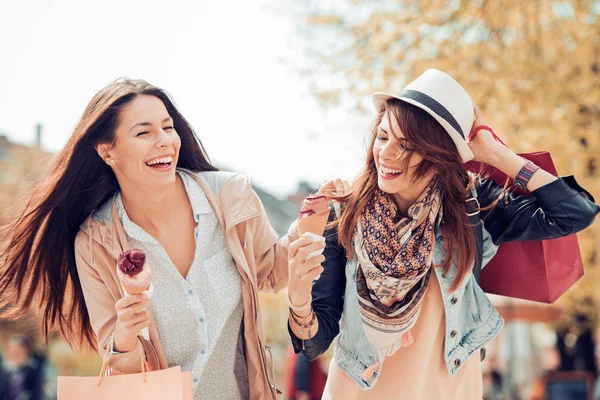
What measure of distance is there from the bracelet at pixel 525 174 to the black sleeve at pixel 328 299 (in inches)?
30.3

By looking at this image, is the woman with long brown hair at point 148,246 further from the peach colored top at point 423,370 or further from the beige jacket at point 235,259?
the peach colored top at point 423,370

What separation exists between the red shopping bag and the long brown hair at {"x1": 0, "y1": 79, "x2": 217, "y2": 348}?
58.4 inches

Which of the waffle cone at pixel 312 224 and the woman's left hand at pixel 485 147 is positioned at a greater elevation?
the woman's left hand at pixel 485 147

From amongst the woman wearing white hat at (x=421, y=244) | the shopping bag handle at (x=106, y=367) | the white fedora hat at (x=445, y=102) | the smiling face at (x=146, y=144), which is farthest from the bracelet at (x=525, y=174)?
the shopping bag handle at (x=106, y=367)

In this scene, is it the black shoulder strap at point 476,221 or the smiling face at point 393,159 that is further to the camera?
the black shoulder strap at point 476,221

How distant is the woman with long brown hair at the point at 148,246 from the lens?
3104mm

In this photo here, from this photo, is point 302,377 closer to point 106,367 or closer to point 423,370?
point 423,370

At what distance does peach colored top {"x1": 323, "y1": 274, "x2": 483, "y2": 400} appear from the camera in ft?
10.3

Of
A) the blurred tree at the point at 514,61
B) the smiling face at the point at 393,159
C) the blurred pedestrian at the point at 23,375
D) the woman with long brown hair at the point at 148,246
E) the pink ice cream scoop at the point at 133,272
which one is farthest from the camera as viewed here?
the blurred pedestrian at the point at 23,375

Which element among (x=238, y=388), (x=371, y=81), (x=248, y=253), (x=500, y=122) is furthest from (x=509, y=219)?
(x=371, y=81)

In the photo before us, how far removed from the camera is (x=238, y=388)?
3256 mm

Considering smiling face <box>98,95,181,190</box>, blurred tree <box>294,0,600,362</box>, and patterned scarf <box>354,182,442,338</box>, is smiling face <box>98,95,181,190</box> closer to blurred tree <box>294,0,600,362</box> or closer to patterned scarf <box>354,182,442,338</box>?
patterned scarf <box>354,182,442,338</box>

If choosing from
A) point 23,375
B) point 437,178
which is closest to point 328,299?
point 437,178

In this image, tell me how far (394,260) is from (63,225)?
1.38m
